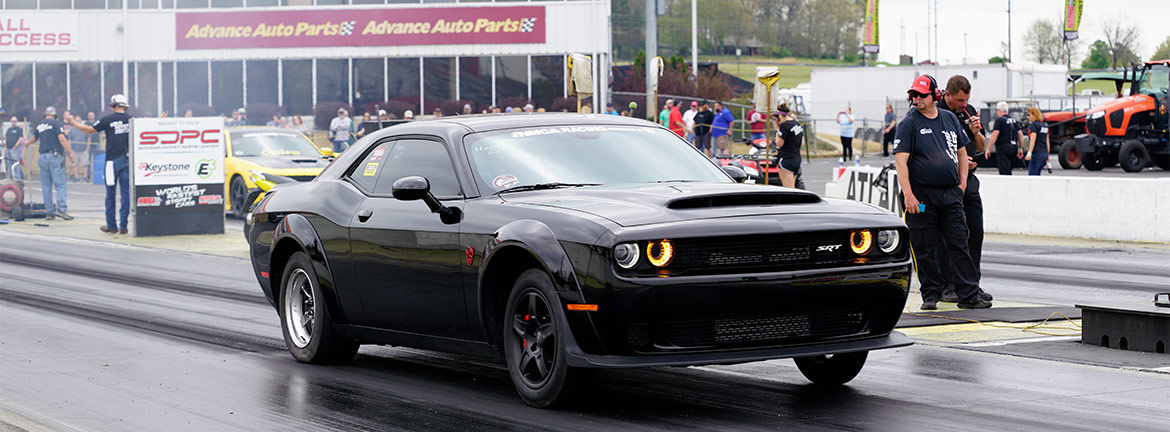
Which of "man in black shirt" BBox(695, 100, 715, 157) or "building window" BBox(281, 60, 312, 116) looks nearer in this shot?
"man in black shirt" BBox(695, 100, 715, 157)

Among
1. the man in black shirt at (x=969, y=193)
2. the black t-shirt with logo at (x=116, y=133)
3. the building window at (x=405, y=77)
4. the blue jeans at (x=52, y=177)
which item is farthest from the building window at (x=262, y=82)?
the man in black shirt at (x=969, y=193)

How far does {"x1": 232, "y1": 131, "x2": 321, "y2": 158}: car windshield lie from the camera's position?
75.9 feet

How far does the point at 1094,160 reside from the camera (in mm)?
36500

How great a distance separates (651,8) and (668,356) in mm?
36743

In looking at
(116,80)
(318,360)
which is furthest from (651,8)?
(318,360)

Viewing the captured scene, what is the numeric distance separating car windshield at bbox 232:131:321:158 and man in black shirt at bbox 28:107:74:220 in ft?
9.23

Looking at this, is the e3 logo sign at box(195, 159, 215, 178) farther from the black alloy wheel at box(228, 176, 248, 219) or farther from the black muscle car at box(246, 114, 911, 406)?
the black muscle car at box(246, 114, 911, 406)

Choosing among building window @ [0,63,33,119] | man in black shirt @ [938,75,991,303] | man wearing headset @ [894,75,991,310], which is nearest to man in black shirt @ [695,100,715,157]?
man in black shirt @ [938,75,991,303]

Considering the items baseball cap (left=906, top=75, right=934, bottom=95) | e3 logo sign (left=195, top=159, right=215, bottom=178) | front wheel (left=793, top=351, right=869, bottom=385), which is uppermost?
baseball cap (left=906, top=75, right=934, bottom=95)

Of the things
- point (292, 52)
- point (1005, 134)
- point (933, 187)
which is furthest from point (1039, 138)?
point (292, 52)

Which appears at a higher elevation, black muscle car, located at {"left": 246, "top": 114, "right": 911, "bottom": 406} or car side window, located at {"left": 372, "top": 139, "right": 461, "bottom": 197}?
car side window, located at {"left": 372, "top": 139, "right": 461, "bottom": 197}

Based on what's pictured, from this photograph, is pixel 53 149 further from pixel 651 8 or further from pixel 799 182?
pixel 651 8

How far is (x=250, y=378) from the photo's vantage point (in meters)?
7.93

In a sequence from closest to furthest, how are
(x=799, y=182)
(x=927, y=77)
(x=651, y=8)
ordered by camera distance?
(x=927, y=77) → (x=799, y=182) → (x=651, y=8)
